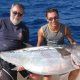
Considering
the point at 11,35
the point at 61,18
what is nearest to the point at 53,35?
the point at 11,35

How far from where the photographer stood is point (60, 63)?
629 centimetres

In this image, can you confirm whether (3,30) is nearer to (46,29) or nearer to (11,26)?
(11,26)

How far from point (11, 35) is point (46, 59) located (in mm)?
772

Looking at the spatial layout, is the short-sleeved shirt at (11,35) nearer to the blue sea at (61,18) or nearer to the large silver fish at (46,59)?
the large silver fish at (46,59)

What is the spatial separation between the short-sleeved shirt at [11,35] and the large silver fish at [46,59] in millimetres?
194

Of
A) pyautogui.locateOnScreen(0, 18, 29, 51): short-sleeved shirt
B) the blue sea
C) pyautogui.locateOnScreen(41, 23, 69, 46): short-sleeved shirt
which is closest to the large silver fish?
pyautogui.locateOnScreen(0, 18, 29, 51): short-sleeved shirt

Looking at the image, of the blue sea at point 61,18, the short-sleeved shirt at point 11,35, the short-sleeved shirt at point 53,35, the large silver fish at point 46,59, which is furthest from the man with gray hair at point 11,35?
the blue sea at point 61,18

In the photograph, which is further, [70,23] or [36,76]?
[70,23]

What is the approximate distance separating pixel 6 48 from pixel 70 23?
35.8ft

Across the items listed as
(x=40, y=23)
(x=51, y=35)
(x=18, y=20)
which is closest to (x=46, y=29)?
(x=51, y=35)

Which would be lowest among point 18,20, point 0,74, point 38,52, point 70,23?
point 70,23

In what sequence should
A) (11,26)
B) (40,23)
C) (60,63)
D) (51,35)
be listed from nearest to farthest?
(60,63) < (11,26) < (51,35) < (40,23)

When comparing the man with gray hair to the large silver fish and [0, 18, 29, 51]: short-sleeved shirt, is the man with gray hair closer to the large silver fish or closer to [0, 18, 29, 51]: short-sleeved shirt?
[0, 18, 29, 51]: short-sleeved shirt

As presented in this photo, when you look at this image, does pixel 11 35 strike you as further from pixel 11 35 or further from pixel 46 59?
pixel 46 59
